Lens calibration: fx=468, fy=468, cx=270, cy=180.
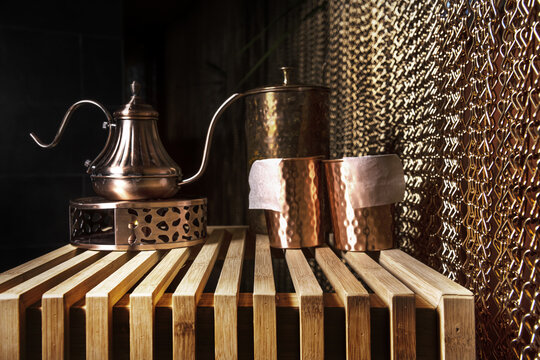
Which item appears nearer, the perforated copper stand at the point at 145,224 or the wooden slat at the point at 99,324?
the wooden slat at the point at 99,324

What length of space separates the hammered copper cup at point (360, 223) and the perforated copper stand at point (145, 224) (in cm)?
30

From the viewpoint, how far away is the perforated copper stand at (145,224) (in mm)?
908

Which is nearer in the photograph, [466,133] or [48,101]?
[466,133]

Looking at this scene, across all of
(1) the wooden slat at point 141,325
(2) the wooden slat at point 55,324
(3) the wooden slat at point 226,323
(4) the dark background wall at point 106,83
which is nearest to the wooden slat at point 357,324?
(3) the wooden slat at point 226,323

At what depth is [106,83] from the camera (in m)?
1.46

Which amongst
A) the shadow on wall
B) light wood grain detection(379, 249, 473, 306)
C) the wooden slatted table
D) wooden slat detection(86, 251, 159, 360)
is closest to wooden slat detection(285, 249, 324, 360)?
the wooden slatted table

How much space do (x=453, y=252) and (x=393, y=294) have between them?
0.90ft

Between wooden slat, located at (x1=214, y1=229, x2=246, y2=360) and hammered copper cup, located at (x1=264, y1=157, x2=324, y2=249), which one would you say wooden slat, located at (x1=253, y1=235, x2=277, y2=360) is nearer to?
wooden slat, located at (x1=214, y1=229, x2=246, y2=360)

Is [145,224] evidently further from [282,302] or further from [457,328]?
[457,328]

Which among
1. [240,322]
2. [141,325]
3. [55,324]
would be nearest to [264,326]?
[240,322]

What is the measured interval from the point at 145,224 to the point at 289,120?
40 cm

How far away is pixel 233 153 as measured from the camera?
5.07 ft

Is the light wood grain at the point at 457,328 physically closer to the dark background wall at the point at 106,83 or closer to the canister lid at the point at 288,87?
the canister lid at the point at 288,87

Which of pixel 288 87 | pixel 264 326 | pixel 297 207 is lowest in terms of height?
pixel 264 326
